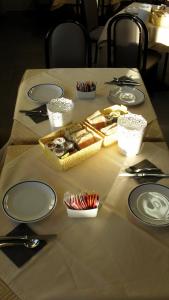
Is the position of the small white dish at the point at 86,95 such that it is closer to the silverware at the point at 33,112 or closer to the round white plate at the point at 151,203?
the silverware at the point at 33,112

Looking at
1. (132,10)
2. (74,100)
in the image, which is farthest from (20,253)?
(132,10)

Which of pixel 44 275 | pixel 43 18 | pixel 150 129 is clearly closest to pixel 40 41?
pixel 43 18

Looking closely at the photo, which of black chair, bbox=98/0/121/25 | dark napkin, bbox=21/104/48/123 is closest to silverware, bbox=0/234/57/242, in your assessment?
dark napkin, bbox=21/104/48/123

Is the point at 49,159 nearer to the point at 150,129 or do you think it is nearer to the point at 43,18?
the point at 150,129

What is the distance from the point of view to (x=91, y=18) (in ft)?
10.3

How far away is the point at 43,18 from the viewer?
185 inches

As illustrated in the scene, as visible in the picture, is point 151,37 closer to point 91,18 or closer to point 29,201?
point 91,18

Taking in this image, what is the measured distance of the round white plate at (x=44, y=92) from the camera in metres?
1.65

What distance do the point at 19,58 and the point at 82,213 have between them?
311cm

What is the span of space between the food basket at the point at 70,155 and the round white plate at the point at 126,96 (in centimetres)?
36

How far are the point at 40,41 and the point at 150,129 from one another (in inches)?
123

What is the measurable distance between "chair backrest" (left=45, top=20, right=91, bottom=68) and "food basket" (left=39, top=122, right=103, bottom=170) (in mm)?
1039

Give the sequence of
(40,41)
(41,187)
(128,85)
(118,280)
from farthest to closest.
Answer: (40,41) → (128,85) → (41,187) → (118,280)

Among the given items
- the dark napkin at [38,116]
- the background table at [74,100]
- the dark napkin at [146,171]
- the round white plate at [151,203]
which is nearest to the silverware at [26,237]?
the round white plate at [151,203]
